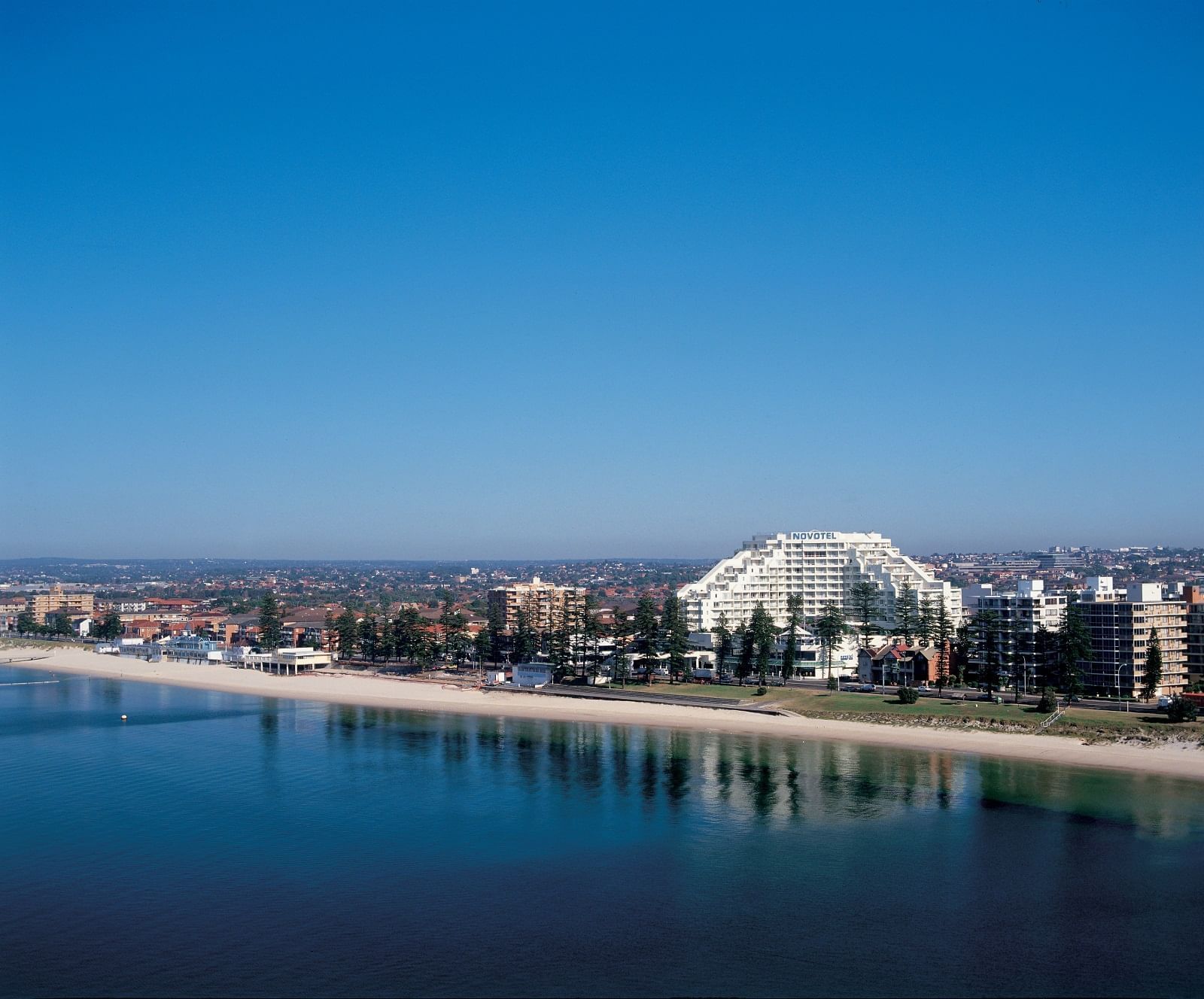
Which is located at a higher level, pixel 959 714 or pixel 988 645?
pixel 988 645

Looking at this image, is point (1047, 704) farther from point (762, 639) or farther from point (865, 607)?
point (865, 607)

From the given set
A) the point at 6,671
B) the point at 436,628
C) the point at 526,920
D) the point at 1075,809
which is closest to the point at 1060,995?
the point at 526,920

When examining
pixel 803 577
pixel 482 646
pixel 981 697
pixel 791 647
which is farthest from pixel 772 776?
pixel 803 577

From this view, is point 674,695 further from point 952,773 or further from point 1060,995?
point 1060,995

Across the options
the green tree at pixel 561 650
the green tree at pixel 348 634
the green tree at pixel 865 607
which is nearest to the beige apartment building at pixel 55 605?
the green tree at pixel 348 634

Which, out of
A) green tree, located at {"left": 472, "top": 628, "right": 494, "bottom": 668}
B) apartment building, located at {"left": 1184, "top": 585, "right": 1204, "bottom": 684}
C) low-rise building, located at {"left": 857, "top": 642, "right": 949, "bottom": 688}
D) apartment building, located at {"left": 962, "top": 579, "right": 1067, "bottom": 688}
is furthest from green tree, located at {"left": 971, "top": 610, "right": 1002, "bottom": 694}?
green tree, located at {"left": 472, "top": 628, "right": 494, "bottom": 668}

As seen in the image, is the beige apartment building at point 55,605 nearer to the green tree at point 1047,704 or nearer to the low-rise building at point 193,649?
the low-rise building at point 193,649
